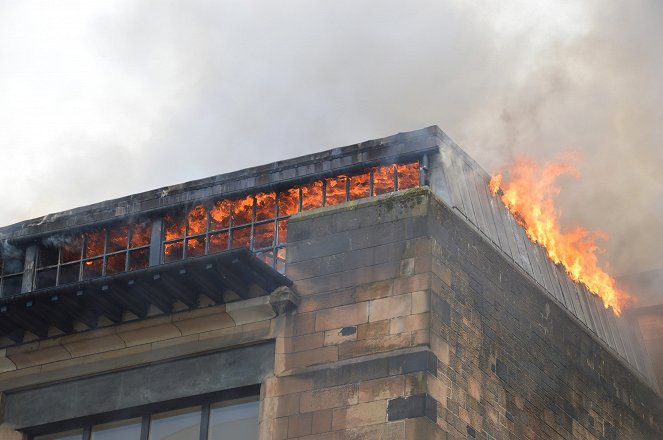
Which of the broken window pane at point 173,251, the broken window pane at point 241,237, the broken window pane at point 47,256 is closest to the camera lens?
the broken window pane at point 241,237

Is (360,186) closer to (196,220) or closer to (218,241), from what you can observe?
(218,241)

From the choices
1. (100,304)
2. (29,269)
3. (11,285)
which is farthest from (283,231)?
(11,285)

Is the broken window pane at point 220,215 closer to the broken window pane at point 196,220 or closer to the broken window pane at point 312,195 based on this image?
the broken window pane at point 196,220

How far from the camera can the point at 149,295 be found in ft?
77.7

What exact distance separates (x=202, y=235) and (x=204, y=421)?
3449 mm

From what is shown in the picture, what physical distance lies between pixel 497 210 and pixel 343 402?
5832 millimetres

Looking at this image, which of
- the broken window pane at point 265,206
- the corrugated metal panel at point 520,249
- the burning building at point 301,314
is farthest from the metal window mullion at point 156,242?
the corrugated metal panel at point 520,249

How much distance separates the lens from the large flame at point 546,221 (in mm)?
26750

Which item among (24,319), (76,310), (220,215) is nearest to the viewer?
(76,310)

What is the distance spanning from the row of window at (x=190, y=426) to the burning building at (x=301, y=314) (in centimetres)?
3

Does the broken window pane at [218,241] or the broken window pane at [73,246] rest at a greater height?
the broken window pane at [73,246]

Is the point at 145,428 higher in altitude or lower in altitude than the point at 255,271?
lower

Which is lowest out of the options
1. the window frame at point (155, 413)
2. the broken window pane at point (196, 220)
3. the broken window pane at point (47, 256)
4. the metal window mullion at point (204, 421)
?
the metal window mullion at point (204, 421)

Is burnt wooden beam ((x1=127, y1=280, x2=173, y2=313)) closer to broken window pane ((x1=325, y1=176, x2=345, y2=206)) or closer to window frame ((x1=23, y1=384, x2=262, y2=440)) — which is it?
window frame ((x1=23, y1=384, x2=262, y2=440))
